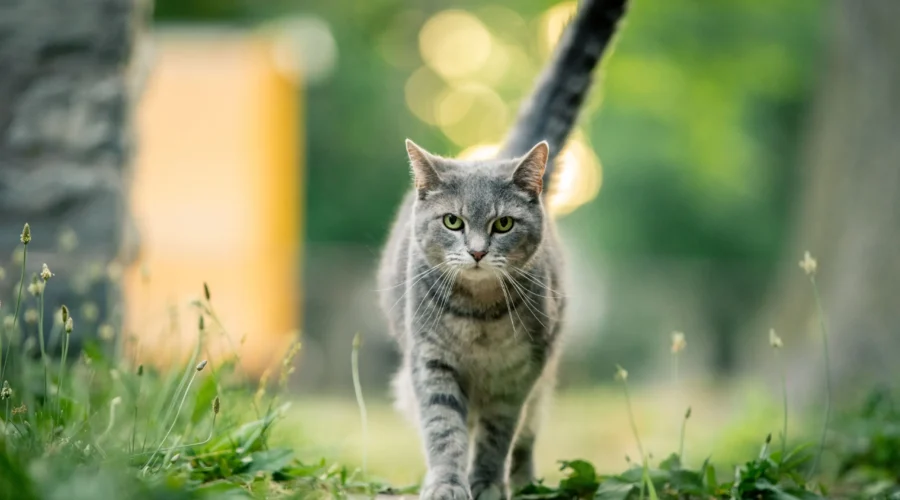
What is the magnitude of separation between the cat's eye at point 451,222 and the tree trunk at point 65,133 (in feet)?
6.16

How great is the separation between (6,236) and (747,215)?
11522mm

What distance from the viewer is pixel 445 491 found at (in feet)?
9.61

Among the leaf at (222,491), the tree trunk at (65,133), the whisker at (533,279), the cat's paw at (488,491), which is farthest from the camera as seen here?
the tree trunk at (65,133)

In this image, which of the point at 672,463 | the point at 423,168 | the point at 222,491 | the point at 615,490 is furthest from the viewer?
the point at 423,168

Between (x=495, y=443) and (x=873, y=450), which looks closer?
(x=495, y=443)

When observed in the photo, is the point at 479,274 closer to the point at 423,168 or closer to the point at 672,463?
the point at 423,168

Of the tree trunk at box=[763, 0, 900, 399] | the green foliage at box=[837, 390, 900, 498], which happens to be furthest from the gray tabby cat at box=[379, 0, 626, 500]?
the tree trunk at box=[763, 0, 900, 399]

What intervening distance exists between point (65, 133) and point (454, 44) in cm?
1114

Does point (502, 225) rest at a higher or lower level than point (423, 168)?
lower

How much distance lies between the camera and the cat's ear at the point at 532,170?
3342 mm

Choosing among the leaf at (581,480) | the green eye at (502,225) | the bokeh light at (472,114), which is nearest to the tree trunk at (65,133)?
the green eye at (502,225)

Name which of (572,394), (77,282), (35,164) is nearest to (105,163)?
(35,164)

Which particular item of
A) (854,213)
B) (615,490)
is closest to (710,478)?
(615,490)

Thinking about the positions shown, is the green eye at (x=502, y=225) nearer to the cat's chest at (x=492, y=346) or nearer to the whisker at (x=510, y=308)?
the whisker at (x=510, y=308)
